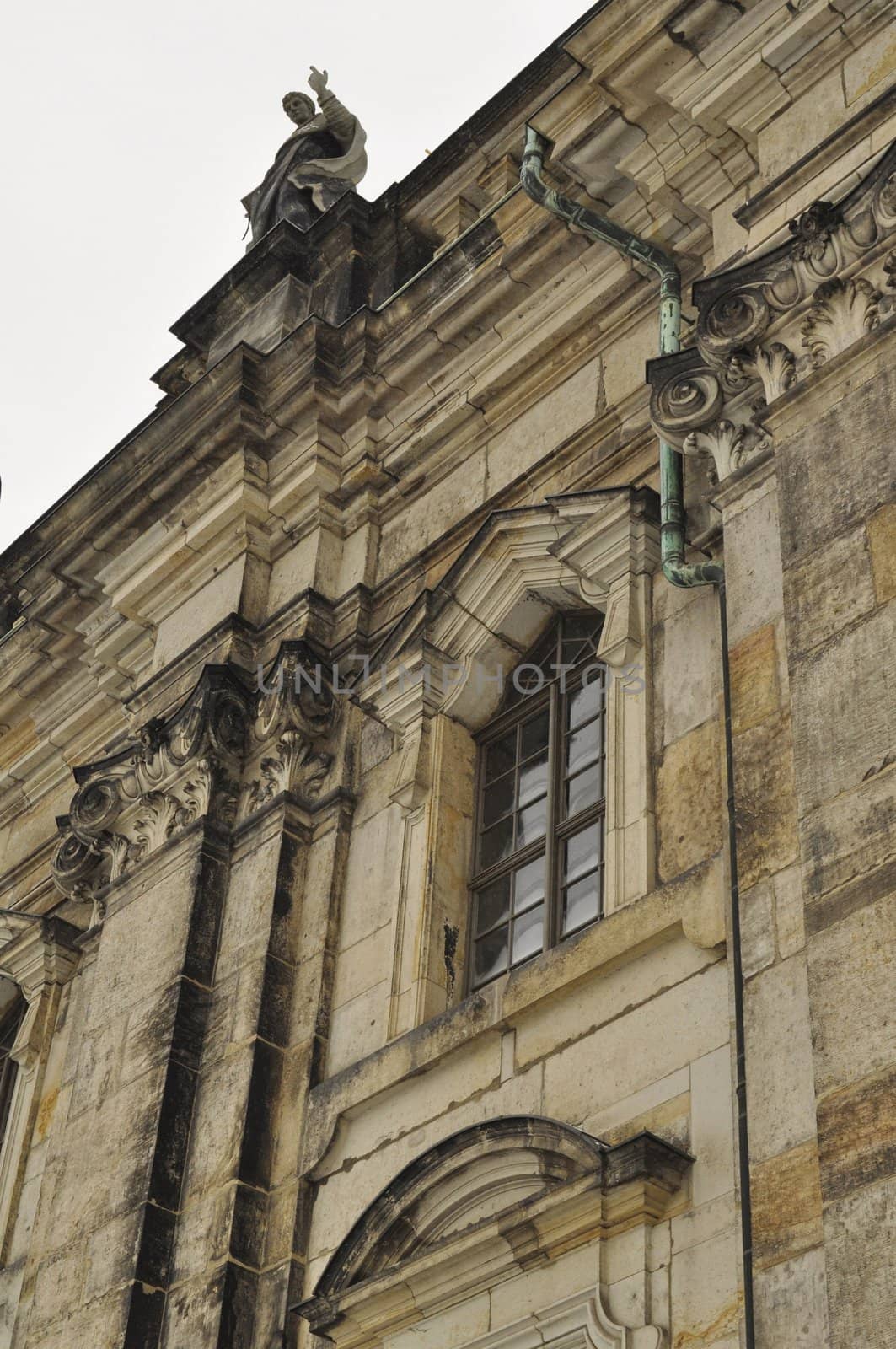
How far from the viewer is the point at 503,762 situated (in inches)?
446

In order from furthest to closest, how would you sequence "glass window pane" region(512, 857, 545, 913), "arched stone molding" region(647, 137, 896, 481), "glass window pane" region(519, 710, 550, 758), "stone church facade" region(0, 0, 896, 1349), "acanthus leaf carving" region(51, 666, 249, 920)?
"acanthus leaf carving" region(51, 666, 249, 920), "glass window pane" region(519, 710, 550, 758), "glass window pane" region(512, 857, 545, 913), "arched stone molding" region(647, 137, 896, 481), "stone church facade" region(0, 0, 896, 1349)

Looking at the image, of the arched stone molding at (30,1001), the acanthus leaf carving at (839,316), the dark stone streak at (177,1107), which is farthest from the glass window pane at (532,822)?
the arched stone molding at (30,1001)

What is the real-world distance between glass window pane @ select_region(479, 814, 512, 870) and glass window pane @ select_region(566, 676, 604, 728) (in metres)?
0.57

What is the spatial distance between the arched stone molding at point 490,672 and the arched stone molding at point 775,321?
0.93 meters

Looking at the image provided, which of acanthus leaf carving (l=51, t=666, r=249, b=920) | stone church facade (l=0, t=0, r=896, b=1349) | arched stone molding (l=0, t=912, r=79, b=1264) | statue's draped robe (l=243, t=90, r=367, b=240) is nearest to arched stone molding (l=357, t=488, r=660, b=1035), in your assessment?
stone church facade (l=0, t=0, r=896, b=1349)

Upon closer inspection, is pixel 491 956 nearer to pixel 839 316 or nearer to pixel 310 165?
pixel 839 316

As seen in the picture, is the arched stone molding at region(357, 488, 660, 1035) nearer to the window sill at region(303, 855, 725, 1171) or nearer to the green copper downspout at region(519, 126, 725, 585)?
the window sill at region(303, 855, 725, 1171)

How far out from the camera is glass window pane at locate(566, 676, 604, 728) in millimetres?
10820

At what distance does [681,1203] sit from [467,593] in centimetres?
411

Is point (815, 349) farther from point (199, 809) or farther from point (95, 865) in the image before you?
point (95, 865)

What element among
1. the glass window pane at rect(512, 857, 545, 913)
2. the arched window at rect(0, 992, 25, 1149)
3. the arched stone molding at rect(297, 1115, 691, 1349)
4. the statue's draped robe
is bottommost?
the arched stone molding at rect(297, 1115, 691, 1349)

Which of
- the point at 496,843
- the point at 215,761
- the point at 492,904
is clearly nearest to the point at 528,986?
the point at 492,904

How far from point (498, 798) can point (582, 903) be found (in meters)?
1.17

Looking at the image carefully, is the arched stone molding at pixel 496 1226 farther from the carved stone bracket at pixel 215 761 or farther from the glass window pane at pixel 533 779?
the carved stone bracket at pixel 215 761
